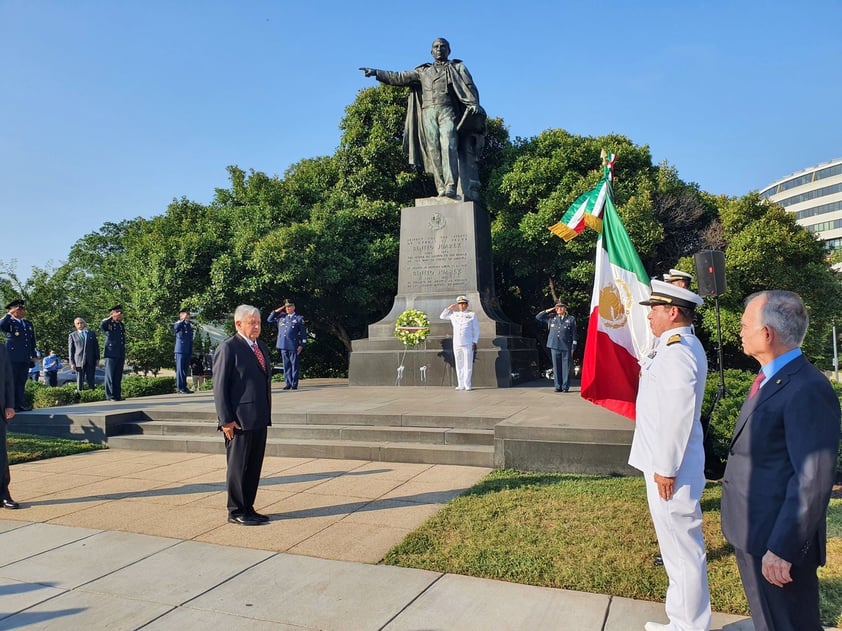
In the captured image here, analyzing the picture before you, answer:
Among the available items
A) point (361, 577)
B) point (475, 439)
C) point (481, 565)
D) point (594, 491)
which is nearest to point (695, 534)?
point (481, 565)

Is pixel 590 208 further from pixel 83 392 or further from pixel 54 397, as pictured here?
pixel 54 397

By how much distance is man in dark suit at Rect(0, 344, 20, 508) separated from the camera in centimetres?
605

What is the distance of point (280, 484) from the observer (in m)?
6.70

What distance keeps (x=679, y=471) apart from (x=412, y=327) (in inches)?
406

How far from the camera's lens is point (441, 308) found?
14.6 meters

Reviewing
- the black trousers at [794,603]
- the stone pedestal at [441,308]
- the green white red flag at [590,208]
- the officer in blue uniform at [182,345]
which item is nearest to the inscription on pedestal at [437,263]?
the stone pedestal at [441,308]

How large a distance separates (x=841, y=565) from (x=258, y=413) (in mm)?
4710

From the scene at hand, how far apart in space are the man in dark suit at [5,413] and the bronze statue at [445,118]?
11269 millimetres

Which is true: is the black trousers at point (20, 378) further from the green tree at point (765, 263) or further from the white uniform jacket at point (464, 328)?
the green tree at point (765, 263)

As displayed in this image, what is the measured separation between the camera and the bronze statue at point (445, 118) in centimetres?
1552

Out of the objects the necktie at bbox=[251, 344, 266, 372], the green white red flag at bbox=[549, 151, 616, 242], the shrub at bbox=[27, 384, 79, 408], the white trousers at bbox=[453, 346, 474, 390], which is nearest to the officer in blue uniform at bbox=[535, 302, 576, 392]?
the white trousers at bbox=[453, 346, 474, 390]

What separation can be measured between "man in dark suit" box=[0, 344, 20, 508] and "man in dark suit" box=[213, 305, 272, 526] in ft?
8.37

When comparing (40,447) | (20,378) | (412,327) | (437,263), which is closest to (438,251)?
(437,263)

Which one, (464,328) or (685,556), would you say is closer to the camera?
(685,556)
